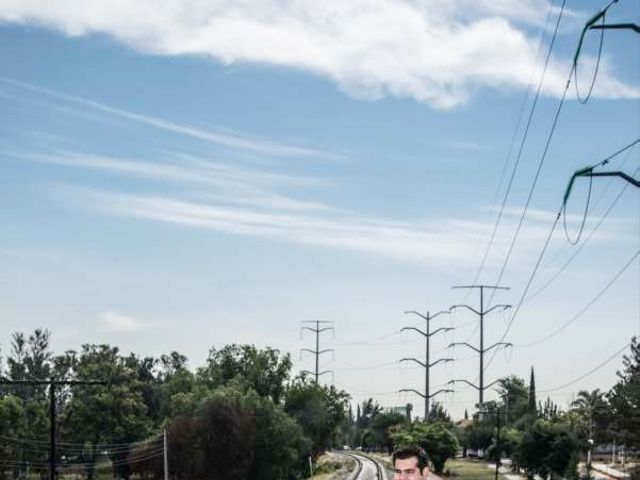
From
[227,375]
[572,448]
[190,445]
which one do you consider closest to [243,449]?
[190,445]

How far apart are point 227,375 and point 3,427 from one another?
3941 cm

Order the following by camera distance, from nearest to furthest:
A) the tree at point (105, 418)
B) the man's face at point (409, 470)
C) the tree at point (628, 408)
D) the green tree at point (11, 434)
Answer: the man's face at point (409, 470)
the tree at point (628, 408)
the green tree at point (11, 434)
the tree at point (105, 418)

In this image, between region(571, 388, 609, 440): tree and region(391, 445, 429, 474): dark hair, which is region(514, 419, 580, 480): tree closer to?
region(571, 388, 609, 440): tree

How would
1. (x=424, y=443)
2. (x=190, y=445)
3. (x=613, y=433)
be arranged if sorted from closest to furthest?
(x=613, y=433) → (x=190, y=445) → (x=424, y=443)

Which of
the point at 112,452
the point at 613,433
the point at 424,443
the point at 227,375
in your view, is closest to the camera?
the point at 613,433

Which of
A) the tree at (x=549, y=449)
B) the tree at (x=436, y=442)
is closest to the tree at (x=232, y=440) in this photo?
the tree at (x=436, y=442)

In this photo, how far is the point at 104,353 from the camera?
455 feet

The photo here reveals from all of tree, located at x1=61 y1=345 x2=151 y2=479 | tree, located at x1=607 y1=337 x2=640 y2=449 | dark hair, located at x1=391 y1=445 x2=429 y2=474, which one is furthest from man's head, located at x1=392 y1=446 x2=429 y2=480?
tree, located at x1=61 y1=345 x2=151 y2=479

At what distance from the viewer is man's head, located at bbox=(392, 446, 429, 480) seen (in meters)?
6.28

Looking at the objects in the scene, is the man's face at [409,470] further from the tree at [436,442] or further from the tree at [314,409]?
the tree at [314,409]

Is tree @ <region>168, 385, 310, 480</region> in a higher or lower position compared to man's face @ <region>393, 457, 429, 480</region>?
lower

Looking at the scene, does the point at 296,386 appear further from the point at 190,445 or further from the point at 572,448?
the point at 572,448

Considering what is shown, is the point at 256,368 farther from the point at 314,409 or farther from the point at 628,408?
the point at 628,408

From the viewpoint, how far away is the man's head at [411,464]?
628cm
